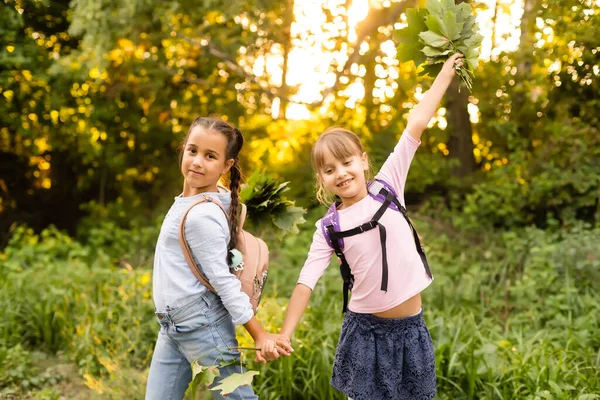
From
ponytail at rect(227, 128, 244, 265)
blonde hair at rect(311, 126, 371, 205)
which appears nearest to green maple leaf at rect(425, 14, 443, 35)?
blonde hair at rect(311, 126, 371, 205)

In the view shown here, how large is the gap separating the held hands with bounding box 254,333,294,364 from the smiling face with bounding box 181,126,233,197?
0.65 metres

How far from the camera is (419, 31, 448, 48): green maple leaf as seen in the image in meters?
2.70

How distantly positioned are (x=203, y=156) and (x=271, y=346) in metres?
0.78

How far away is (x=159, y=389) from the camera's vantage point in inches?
98.0

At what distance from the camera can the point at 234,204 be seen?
254 centimetres

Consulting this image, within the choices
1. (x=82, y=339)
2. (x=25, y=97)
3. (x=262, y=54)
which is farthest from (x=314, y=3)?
(x=82, y=339)

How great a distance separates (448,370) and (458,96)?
5545 mm

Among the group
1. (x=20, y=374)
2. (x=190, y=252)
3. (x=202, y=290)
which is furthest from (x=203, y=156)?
(x=20, y=374)

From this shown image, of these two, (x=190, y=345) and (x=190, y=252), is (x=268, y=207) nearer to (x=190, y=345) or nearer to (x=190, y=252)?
(x=190, y=252)

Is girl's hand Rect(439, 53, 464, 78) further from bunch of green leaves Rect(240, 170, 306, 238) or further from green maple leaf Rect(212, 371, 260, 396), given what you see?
green maple leaf Rect(212, 371, 260, 396)

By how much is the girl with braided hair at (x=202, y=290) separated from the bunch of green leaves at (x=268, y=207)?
401 millimetres

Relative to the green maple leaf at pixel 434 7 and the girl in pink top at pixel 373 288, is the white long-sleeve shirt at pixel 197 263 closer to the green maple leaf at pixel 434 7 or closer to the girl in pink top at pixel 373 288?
the girl in pink top at pixel 373 288

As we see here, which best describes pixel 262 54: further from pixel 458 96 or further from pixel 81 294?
pixel 81 294

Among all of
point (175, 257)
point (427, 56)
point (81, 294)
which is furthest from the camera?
point (81, 294)
